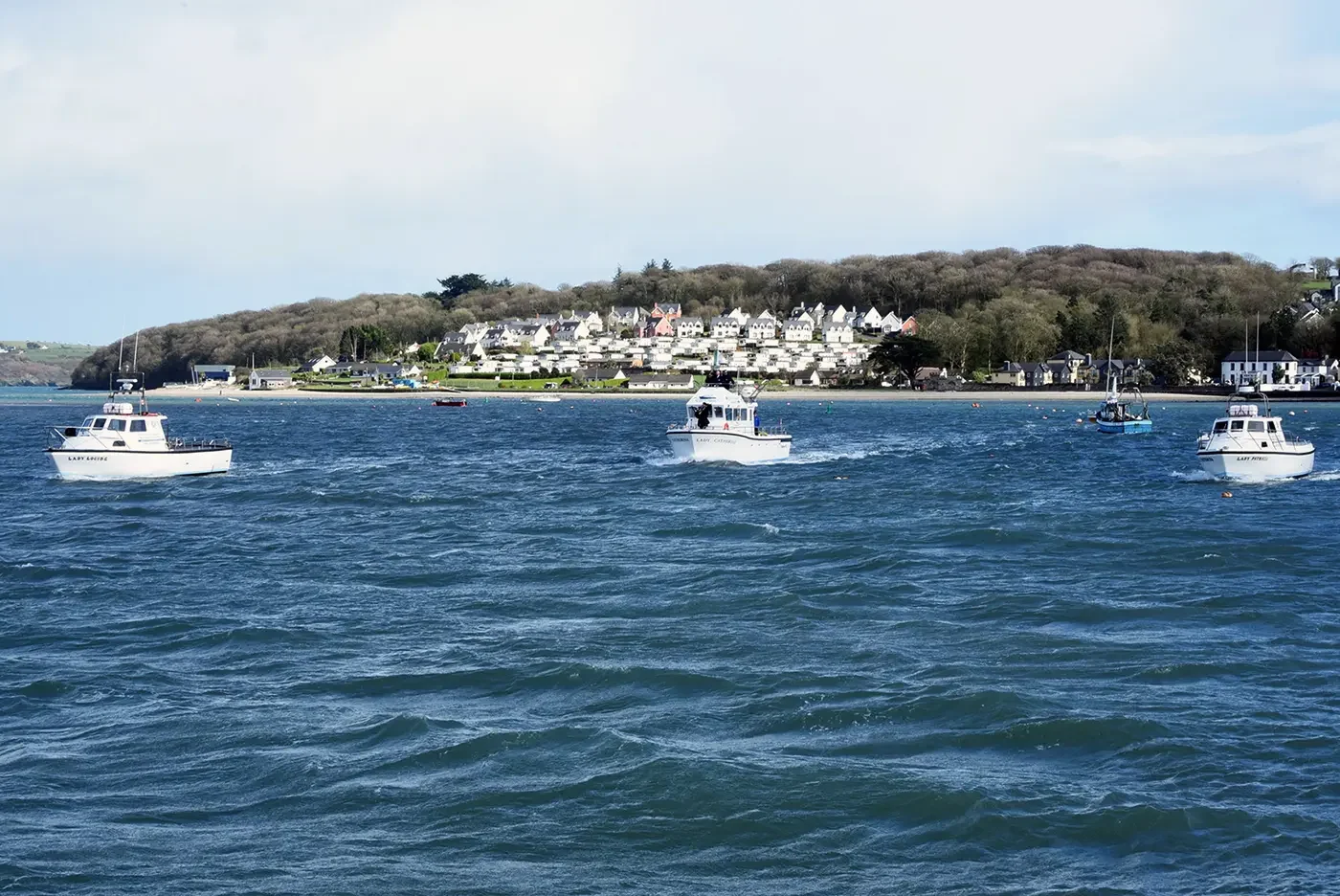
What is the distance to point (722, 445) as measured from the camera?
56.2 m

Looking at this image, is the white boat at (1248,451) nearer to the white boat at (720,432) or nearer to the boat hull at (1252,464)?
the boat hull at (1252,464)

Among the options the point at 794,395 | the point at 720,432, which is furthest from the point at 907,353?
the point at 720,432

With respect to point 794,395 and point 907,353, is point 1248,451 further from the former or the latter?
point 907,353

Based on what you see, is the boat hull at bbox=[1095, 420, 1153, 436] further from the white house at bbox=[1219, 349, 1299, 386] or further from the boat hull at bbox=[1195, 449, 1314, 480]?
the white house at bbox=[1219, 349, 1299, 386]

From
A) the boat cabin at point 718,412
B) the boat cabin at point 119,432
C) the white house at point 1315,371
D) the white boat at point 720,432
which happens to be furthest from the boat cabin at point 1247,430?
the white house at point 1315,371

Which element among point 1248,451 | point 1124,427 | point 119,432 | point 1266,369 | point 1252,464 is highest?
point 1266,369

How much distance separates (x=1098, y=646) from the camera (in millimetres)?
20656

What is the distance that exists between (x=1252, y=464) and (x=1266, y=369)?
13121 cm

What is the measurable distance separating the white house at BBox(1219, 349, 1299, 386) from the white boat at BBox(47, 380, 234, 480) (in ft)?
473

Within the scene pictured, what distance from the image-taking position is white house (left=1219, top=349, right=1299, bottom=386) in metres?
165

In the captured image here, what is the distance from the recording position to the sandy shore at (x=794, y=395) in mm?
161000

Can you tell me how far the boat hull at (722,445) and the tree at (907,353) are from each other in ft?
414

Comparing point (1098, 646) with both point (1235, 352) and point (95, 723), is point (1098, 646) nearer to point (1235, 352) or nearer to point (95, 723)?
point (95, 723)

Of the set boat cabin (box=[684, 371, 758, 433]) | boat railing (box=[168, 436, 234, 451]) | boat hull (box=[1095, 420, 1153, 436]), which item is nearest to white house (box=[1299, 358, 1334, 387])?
boat hull (box=[1095, 420, 1153, 436])
